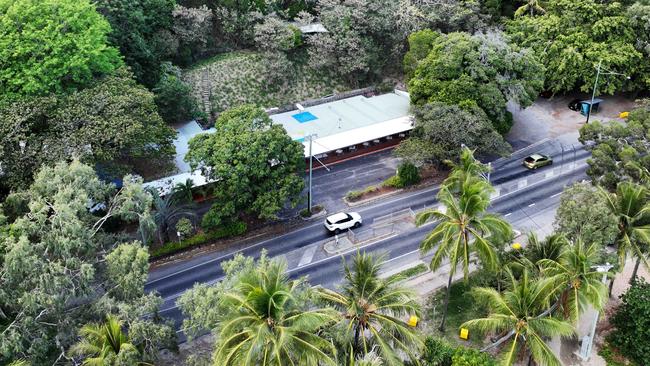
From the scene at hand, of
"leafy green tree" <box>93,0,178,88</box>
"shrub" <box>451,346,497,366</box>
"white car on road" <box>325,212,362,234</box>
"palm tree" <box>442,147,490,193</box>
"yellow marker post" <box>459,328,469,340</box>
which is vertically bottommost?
"yellow marker post" <box>459,328,469,340</box>

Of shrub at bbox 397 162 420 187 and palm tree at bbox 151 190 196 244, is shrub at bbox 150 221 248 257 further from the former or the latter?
shrub at bbox 397 162 420 187

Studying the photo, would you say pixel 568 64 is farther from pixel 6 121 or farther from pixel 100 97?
pixel 6 121

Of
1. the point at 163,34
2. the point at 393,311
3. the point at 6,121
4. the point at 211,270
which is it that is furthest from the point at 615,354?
the point at 163,34

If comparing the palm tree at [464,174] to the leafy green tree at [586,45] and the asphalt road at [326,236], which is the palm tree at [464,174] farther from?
the leafy green tree at [586,45]

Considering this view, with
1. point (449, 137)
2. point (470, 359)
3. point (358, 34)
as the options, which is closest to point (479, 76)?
point (449, 137)

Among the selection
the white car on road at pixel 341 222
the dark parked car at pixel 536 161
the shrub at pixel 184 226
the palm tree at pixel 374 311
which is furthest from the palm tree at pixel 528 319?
the dark parked car at pixel 536 161

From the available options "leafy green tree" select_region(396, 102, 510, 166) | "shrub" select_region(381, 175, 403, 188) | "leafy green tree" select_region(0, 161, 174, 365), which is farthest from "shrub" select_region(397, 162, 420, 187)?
"leafy green tree" select_region(0, 161, 174, 365)
